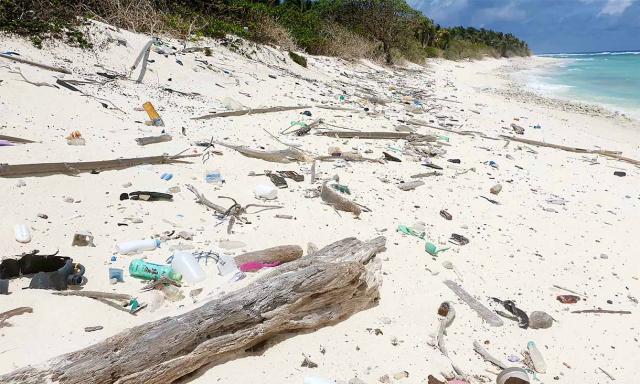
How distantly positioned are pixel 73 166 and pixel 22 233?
3.59ft

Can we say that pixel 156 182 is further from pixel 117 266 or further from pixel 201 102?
pixel 201 102

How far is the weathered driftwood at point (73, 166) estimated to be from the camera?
3494 millimetres

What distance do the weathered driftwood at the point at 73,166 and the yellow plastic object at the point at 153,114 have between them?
1.30 m

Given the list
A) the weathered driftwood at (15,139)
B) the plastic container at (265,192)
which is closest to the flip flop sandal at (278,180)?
the plastic container at (265,192)

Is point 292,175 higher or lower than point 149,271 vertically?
higher

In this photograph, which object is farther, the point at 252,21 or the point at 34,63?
the point at 252,21

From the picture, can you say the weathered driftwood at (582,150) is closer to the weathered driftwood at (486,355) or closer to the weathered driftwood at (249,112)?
the weathered driftwood at (249,112)

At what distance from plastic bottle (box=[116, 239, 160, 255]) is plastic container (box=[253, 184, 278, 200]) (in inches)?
47.9

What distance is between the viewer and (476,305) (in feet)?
9.54

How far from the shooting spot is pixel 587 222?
4488 millimetres

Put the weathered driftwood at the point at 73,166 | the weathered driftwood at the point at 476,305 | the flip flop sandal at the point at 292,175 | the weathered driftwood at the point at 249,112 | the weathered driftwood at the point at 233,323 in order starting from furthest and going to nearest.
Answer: the weathered driftwood at the point at 249,112, the flip flop sandal at the point at 292,175, the weathered driftwood at the point at 73,166, the weathered driftwood at the point at 476,305, the weathered driftwood at the point at 233,323

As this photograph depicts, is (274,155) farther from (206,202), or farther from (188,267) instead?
(188,267)

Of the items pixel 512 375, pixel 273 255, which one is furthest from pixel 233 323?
pixel 512 375

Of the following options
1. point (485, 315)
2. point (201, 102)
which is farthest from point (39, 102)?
point (485, 315)
